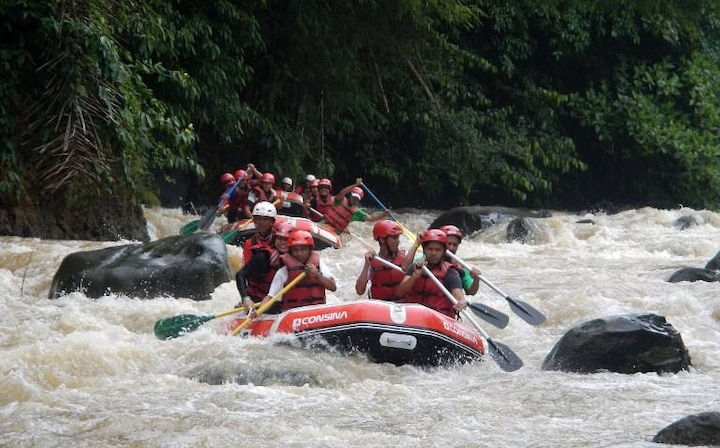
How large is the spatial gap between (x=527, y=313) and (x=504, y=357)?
86cm

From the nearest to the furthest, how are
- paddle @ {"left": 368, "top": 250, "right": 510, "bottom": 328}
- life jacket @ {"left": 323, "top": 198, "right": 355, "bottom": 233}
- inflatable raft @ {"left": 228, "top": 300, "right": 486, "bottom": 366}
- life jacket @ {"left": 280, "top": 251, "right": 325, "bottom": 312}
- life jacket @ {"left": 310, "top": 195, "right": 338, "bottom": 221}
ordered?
inflatable raft @ {"left": 228, "top": 300, "right": 486, "bottom": 366} → life jacket @ {"left": 280, "top": 251, "right": 325, "bottom": 312} → paddle @ {"left": 368, "top": 250, "right": 510, "bottom": 328} → life jacket @ {"left": 323, "top": 198, "right": 355, "bottom": 233} → life jacket @ {"left": 310, "top": 195, "right": 338, "bottom": 221}

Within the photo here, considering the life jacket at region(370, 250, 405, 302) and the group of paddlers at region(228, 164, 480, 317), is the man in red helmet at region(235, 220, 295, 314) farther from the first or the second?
the life jacket at region(370, 250, 405, 302)

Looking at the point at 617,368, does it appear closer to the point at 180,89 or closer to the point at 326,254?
the point at 326,254

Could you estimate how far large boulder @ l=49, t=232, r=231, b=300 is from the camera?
30.4 feet

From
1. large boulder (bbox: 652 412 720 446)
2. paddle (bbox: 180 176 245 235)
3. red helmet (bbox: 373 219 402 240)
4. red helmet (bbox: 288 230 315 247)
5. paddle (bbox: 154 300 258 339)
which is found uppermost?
red helmet (bbox: 288 230 315 247)

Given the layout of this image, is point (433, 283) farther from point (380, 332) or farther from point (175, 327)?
point (175, 327)

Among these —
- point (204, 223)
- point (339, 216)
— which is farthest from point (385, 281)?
point (339, 216)

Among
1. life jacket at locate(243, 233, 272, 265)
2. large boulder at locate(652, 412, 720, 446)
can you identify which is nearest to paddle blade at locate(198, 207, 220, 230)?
life jacket at locate(243, 233, 272, 265)

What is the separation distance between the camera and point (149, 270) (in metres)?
9.45

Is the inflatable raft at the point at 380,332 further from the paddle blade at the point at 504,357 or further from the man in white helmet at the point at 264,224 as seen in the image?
the man in white helmet at the point at 264,224

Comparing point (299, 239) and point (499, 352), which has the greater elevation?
point (299, 239)

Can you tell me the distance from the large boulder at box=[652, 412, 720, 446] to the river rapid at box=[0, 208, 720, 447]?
176 millimetres

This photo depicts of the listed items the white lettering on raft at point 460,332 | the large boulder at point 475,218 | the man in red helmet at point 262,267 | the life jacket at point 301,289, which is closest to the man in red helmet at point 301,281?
the life jacket at point 301,289

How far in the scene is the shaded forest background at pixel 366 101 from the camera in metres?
11.4
